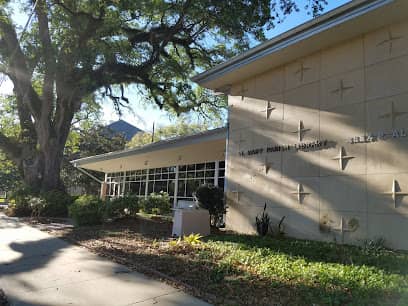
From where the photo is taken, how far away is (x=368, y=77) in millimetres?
8086

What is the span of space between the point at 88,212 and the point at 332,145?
9505mm

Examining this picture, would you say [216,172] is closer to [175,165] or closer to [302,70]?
[175,165]

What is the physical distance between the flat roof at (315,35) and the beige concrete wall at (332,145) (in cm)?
28

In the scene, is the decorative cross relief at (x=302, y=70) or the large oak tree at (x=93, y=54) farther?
the large oak tree at (x=93, y=54)

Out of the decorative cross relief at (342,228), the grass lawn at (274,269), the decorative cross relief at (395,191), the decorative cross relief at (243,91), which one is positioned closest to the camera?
the grass lawn at (274,269)

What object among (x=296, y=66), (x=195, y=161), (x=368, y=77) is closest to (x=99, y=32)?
(x=195, y=161)

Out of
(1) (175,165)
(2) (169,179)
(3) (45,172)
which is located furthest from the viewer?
(2) (169,179)

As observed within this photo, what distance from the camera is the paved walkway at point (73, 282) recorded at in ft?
16.7

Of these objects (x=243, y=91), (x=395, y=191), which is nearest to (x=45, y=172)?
(x=243, y=91)

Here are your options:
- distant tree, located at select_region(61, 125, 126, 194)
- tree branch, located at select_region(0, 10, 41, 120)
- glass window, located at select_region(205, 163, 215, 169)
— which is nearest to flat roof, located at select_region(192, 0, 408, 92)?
glass window, located at select_region(205, 163, 215, 169)

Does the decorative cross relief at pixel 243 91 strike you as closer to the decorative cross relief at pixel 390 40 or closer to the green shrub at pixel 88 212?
the decorative cross relief at pixel 390 40

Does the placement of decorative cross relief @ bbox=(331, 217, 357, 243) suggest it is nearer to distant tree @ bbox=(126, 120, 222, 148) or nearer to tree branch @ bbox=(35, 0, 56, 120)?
tree branch @ bbox=(35, 0, 56, 120)

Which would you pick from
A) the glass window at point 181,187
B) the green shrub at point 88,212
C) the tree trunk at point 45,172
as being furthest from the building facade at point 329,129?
the tree trunk at point 45,172

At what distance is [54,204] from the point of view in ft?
57.8
